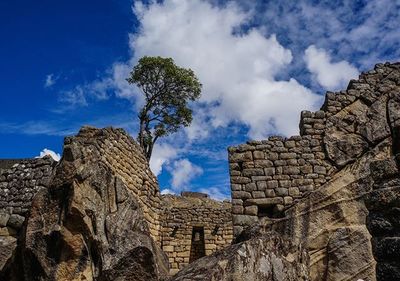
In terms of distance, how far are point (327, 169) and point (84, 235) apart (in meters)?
6.33

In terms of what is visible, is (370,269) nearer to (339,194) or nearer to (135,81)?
(339,194)

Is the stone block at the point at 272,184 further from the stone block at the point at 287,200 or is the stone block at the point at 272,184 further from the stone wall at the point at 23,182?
the stone wall at the point at 23,182

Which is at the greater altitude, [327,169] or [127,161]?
[127,161]

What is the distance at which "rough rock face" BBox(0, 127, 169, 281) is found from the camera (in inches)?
224

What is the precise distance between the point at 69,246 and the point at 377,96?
27.5 ft

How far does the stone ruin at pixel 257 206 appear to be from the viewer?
4.35m

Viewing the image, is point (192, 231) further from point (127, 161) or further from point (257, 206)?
point (257, 206)

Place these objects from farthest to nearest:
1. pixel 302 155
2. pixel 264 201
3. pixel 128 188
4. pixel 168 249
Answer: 1. pixel 168 249
2. pixel 128 188
3. pixel 302 155
4. pixel 264 201

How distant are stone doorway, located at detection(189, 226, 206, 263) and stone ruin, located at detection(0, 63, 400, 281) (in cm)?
387

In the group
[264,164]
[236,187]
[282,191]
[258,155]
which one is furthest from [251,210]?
[258,155]

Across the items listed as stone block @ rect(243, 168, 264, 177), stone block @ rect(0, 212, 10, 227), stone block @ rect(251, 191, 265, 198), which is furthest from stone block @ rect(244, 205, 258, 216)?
stone block @ rect(0, 212, 10, 227)

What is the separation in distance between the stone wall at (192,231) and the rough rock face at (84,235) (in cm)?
956

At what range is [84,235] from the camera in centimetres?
599

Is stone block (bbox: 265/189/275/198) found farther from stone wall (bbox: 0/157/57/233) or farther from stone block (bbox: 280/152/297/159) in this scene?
stone wall (bbox: 0/157/57/233)
